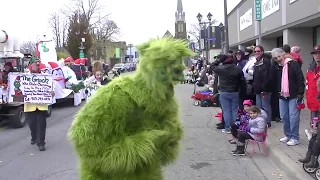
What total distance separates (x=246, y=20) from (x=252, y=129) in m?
20.1

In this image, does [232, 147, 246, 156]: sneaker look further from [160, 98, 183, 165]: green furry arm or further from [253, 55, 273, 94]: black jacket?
[160, 98, 183, 165]: green furry arm

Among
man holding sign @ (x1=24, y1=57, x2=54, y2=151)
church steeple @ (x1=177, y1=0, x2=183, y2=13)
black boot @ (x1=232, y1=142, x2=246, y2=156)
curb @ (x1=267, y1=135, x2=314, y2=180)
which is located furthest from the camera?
church steeple @ (x1=177, y1=0, x2=183, y2=13)

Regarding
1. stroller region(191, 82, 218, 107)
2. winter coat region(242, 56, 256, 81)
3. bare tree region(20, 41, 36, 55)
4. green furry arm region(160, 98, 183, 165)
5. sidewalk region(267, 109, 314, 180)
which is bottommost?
sidewalk region(267, 109, 314, 180)

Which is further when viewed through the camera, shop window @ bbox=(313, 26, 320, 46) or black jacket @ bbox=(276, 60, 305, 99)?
shop window @ bbox=(313, 26, 320, 46)

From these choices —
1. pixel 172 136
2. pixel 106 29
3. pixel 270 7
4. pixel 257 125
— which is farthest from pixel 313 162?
pixel 106 29

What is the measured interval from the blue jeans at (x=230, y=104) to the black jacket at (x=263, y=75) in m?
0.51

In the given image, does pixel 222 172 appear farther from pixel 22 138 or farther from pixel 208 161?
pixel 22 138

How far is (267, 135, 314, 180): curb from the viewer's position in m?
4.99

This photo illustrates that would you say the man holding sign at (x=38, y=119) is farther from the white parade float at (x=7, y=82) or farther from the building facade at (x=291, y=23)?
the building facade at (x=291, y=23)

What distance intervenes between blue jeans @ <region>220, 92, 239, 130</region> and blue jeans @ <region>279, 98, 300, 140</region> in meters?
1.43

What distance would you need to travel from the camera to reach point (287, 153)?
605 centimetres

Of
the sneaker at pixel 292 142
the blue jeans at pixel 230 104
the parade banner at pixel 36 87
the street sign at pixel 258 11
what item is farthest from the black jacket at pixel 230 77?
the parade banner at pixel 36 87

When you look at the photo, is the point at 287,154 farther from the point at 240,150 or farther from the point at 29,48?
the point at 29,48

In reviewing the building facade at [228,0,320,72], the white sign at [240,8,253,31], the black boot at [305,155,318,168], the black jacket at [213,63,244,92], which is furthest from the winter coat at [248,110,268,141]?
the white sign at [240,8,253,31]
